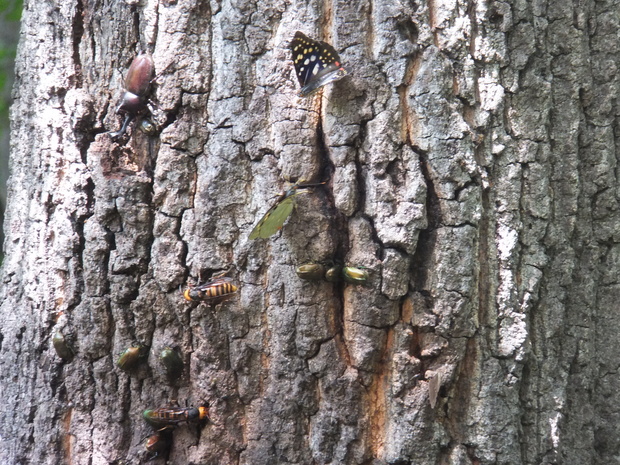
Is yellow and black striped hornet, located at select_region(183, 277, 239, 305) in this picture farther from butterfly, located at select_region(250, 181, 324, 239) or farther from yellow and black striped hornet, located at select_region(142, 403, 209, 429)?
yellow and black striped hornet, located at select_region(142, 403, 209, 429)

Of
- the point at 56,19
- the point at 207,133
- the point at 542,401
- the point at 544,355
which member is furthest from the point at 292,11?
the point at 542,401

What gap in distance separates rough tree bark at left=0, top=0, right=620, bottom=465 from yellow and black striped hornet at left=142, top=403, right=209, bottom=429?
4 centimetres

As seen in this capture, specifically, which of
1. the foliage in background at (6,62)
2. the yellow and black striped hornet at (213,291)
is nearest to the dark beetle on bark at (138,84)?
the yellow and black striped hornet at (213,291)

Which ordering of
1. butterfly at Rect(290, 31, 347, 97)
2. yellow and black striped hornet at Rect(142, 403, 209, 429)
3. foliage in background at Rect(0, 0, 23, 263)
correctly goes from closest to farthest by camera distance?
butterfly at Rect(290, 31, 347, 97) < yellow and black striped hornet at Rect(142, 403, 209, 429) < foliage in background at Rect(0, 0, 23, 263)

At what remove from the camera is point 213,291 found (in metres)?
1.74

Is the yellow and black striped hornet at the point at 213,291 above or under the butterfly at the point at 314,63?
under

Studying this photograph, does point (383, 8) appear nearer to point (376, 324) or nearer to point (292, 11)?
point (292, 11)

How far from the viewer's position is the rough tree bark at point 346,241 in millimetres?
1697

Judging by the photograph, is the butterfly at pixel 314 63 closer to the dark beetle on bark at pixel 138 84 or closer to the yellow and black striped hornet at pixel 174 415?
the dark beetle on bark at pixel 138 84

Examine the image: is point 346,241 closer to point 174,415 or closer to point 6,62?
point 174,415

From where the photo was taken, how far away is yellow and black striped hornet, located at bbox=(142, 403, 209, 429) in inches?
69.1

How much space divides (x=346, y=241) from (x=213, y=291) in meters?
0.51

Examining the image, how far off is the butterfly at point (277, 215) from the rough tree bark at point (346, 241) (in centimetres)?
4

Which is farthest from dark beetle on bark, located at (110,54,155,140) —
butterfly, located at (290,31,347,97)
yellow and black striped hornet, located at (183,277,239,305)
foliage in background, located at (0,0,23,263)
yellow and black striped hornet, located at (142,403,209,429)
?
foliage in background, located at (0,0,23,263)
